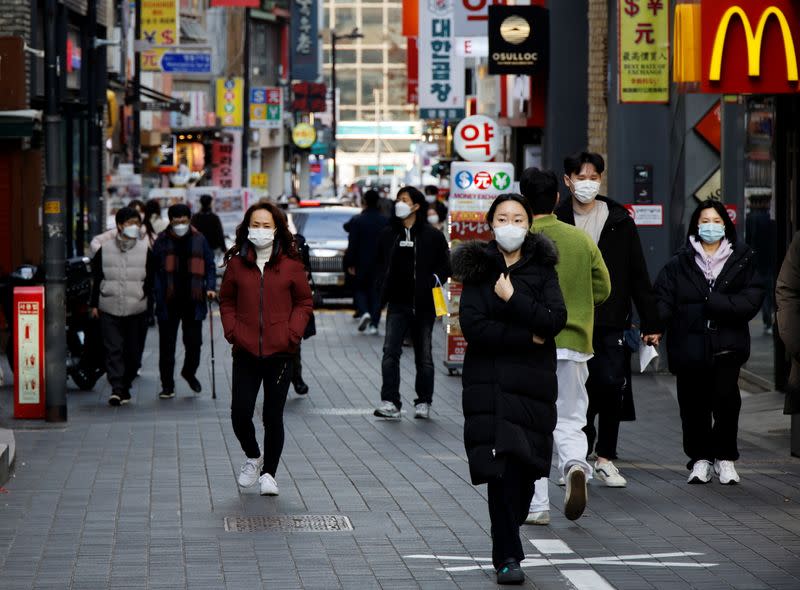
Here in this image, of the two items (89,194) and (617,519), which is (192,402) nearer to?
(617,519)

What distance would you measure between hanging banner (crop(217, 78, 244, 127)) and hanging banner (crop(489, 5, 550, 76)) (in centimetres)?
3876

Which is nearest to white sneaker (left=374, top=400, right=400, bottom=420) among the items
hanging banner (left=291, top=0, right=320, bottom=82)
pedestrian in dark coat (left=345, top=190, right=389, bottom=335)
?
pedestrian in dark coat (left=345, top=190, right=389, bottom=335)

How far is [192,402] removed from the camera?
54.7ft

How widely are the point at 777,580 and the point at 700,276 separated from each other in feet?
10.8

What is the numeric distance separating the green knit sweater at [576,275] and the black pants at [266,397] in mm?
2039

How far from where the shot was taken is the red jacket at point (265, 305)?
10836mm

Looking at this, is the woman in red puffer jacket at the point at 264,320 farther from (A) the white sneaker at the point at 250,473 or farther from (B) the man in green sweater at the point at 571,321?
(B) the man in green sweater at the point at 571,321

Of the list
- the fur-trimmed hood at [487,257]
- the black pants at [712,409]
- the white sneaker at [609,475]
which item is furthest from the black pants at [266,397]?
the fur-trimmed hood at [487,257]

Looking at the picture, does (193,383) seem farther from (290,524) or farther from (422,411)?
(290,524)

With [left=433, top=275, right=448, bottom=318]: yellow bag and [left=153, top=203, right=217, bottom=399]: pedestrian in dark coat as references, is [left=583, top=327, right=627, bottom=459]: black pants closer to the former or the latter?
[left=433, top=275, right=448, bottom=318]: yellow bag

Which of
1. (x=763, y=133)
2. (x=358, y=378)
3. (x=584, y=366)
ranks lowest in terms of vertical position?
(x=358, y=378)

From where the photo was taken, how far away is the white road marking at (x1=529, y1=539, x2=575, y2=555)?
29.3 feet

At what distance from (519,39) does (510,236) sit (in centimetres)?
1793

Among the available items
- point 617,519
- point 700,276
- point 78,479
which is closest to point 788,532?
point 617,519
